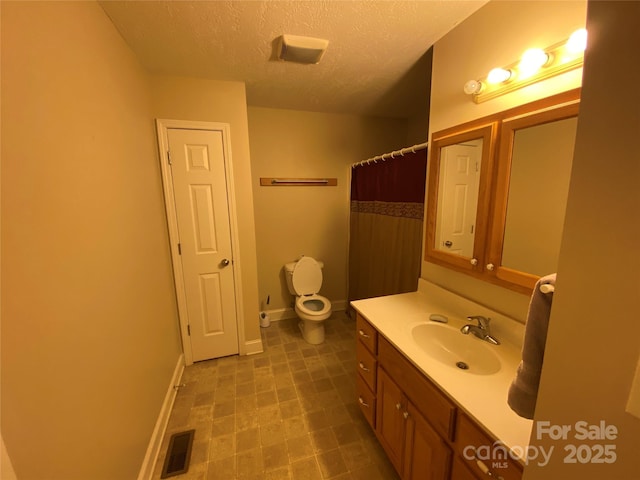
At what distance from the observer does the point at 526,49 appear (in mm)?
1085

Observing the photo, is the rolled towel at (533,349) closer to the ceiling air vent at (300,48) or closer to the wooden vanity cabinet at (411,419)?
the wooden vanity cabinet at (411,419)

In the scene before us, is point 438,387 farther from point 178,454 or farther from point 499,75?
point 178,454

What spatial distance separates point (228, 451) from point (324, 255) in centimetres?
207

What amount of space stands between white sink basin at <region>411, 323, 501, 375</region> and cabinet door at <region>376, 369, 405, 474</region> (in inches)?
10.6

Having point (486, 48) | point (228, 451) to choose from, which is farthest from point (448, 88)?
point (228, 451)

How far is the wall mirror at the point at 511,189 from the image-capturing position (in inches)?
39.6

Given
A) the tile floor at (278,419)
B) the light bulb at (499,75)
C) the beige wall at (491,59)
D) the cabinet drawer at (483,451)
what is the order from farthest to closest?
the tile floor at (278,419) < the light bulb at (499,75) < the beige wall at (491,59) < the cabinet drawer at (483,451)

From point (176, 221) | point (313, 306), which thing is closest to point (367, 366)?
point (313, 306)

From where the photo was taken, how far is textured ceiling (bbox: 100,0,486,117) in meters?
1.25

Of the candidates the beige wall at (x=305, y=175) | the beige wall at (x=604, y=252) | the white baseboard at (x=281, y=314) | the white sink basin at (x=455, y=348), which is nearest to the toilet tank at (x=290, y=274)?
the beige wall at (x=305, y=175)

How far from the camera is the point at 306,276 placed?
2.88 m

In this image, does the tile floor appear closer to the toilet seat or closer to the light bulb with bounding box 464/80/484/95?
the toilet seat

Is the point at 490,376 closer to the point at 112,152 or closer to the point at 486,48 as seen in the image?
the point at 486,48

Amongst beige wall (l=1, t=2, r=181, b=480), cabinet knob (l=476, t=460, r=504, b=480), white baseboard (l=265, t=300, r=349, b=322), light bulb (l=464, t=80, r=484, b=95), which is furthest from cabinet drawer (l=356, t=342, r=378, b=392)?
white baseboard (l=265, t=300, r=349, b=322)
